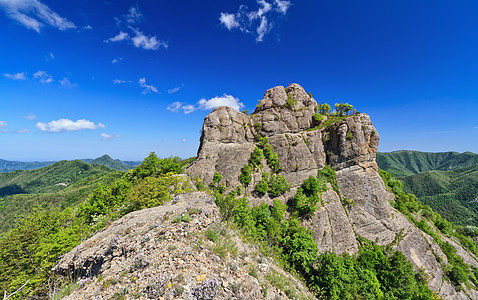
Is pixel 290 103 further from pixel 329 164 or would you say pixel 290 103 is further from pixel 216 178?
pixel 216 178

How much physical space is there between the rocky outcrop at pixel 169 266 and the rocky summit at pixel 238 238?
1.6 inches

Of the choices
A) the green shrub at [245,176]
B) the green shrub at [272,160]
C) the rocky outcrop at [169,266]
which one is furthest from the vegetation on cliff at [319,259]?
the rocky outcrop at [169,266]

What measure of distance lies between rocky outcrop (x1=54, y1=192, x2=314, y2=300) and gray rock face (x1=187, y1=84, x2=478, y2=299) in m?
23.1

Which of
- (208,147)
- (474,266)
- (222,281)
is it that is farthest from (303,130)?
(474,266)

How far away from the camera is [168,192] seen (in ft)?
65.2

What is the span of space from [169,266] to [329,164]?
38578 millimetres

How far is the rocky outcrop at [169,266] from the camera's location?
5.87m

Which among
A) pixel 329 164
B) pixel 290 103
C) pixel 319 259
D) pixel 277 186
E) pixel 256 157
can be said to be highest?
pixel 290 103

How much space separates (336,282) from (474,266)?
3917 cm

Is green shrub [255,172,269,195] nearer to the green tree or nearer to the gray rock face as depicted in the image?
the gray rock face

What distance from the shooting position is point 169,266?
21.3 ft

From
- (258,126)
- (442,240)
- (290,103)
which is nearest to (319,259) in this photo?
(258,126)

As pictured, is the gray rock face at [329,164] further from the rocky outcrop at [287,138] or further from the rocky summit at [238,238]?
the rocky summit at [238,238]

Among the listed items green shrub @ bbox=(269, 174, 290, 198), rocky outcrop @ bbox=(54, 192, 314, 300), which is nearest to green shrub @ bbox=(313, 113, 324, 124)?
green shrub @ bbox=(269, 174, 290, 198)
